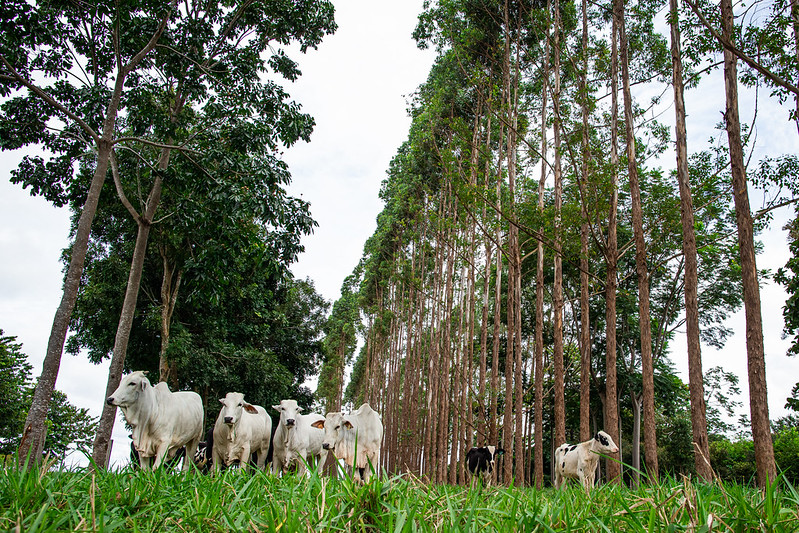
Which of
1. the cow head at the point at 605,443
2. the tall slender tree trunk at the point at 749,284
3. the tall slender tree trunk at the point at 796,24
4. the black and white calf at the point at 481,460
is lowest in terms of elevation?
the black and white calf at the point at 481,460

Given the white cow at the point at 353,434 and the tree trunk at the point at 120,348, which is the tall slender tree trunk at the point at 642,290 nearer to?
the white cow at the point at 353,434

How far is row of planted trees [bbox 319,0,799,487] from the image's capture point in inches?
406

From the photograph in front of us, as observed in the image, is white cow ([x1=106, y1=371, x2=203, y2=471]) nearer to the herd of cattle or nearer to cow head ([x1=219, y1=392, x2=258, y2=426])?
the herd of cattle

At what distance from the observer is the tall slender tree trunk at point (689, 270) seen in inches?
348

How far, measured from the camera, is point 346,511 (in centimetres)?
242

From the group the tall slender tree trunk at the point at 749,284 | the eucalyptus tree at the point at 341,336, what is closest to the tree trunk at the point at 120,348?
the tall slender tree trunk at the point at 749,284

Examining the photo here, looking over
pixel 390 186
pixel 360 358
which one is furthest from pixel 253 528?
pixel 360 358

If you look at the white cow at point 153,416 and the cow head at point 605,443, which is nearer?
the white cow at point 153,416

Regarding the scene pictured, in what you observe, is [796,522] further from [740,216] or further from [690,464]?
[690,464]

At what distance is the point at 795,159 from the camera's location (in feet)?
37.8

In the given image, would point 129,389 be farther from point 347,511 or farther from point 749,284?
point 749,284

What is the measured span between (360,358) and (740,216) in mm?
47107

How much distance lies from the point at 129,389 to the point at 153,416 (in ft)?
2.04

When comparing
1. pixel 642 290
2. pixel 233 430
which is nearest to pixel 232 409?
pixel 233 430
